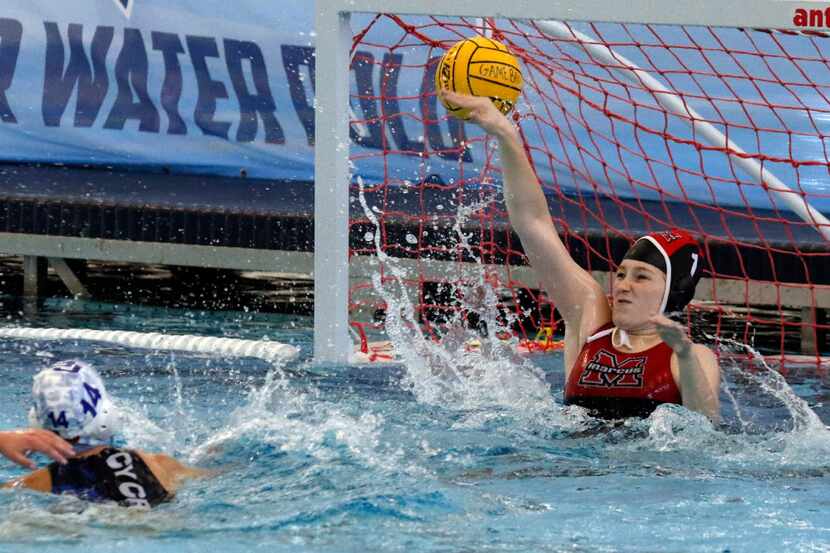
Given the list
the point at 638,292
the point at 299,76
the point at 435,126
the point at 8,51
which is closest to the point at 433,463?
the point at 638,292

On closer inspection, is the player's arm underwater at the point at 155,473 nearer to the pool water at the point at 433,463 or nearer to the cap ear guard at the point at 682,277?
the pool water at the point at 433,463

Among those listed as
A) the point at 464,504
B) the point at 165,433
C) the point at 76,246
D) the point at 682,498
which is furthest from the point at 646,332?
the point at 76,246

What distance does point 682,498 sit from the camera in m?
3.43

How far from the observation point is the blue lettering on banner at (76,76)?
25.6 feet

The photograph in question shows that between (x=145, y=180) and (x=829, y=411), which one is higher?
(x=145, y=180)

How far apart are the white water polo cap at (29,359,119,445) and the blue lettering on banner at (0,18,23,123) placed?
4.98m

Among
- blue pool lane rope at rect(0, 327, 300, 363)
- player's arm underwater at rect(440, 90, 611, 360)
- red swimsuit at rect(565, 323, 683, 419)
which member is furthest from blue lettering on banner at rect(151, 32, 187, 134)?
red swimsuit at rect(565, 323, 683, 419)

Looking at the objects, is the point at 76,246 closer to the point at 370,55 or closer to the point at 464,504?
the point at 370,55

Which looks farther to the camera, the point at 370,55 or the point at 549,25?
the point at 370,55

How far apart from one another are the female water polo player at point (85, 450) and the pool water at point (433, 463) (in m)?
0.04

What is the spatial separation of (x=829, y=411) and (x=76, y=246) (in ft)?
11.6

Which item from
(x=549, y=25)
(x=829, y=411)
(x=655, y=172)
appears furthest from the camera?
(x=655, y=172)

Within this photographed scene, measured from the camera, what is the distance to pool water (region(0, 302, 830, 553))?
3080mm

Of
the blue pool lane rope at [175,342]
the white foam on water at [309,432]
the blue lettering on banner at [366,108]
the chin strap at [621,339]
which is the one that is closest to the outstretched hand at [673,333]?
the chin strap at [621,339]
